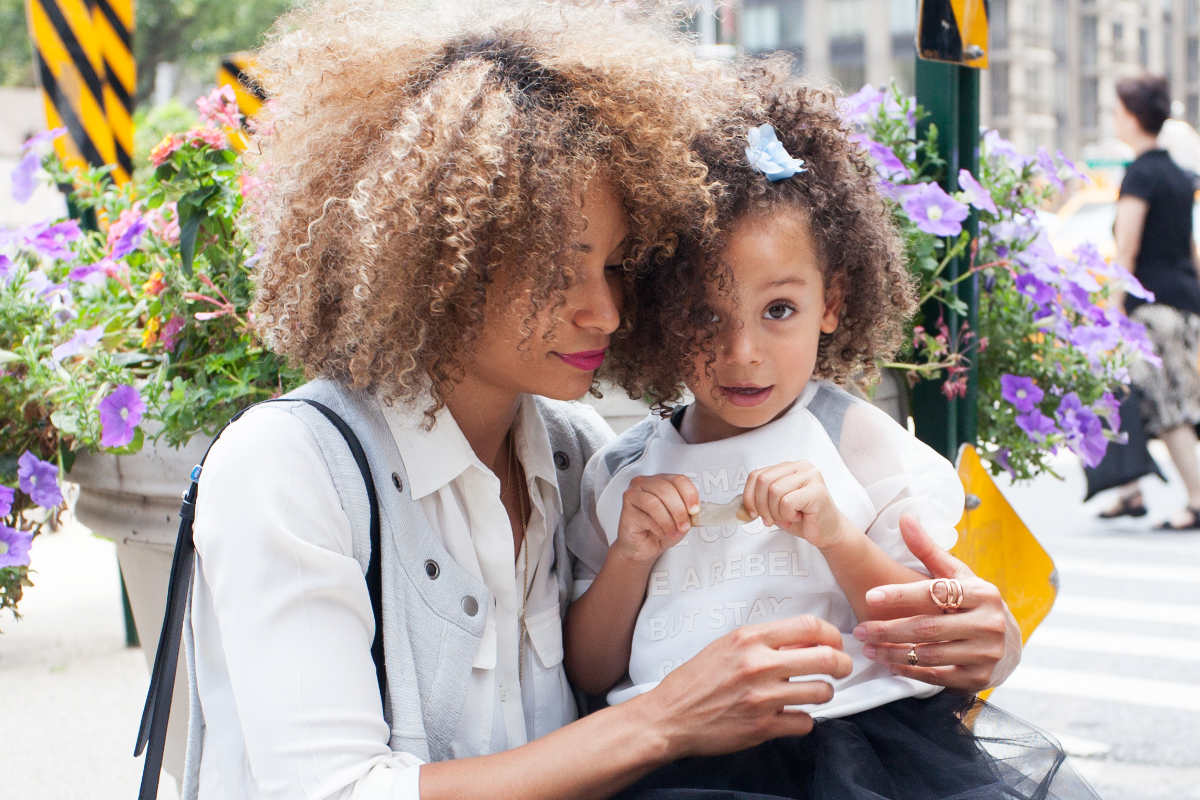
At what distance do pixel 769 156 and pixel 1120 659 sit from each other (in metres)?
3.36

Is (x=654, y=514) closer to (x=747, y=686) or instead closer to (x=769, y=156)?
(x=747, y=686)

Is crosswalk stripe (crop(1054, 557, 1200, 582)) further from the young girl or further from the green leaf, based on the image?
the green leaf

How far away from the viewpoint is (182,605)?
1493 mm

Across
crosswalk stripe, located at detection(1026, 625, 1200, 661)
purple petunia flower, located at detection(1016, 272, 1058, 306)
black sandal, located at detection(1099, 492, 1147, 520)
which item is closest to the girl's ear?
purple petunia flower, located at detection(1016, 272, 1058, 306)

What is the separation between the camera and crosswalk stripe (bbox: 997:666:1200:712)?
3889 millimetres

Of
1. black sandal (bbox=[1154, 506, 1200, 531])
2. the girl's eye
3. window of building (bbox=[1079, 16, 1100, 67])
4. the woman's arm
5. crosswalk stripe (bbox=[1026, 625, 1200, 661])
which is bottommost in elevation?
black sandal (bbox=[1154, 506, 1200, 531])

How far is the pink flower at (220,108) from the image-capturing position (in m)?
2.31

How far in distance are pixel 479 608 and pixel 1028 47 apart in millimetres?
53972

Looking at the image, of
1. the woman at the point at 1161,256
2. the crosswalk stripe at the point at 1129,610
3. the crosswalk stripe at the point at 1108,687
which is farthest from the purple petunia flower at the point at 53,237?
the woman at the point at 1161,256

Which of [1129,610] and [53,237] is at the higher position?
[53,237]

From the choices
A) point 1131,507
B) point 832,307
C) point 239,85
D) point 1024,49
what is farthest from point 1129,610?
point 1024,49

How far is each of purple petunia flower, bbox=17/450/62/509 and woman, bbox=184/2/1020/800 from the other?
777 mm

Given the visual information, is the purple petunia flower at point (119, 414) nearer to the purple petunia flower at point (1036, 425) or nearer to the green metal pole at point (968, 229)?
the green metal pole at point (968, 229)

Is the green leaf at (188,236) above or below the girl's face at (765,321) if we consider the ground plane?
above
